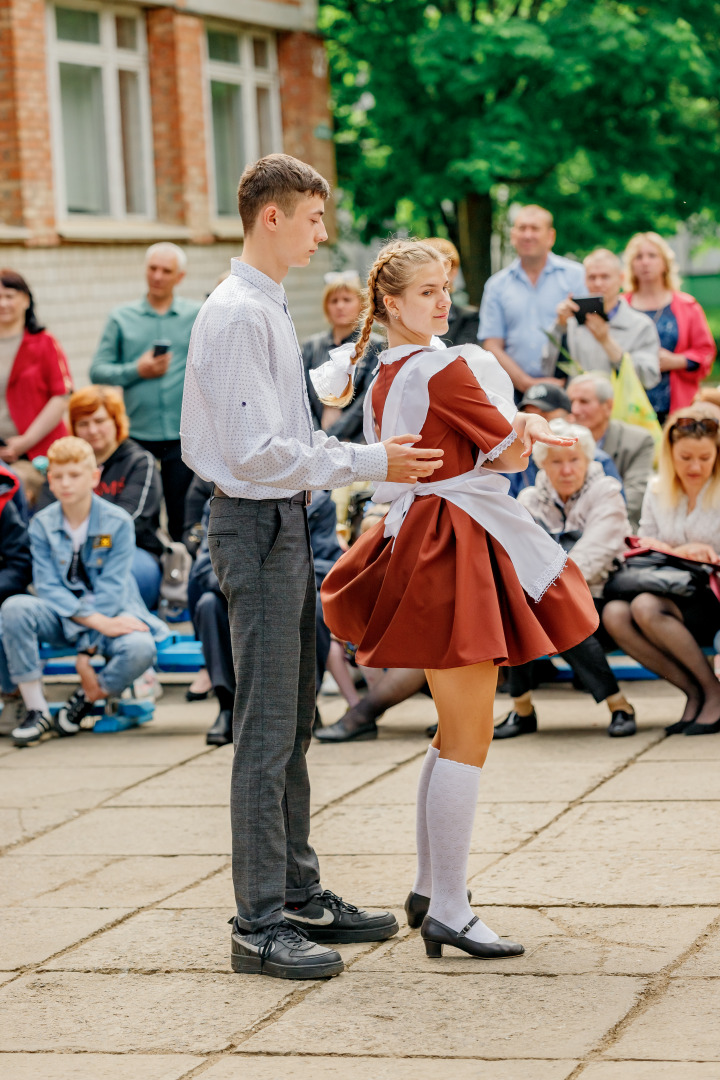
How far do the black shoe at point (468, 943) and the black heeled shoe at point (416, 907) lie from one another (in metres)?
0.22

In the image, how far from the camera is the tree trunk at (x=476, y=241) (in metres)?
18.5

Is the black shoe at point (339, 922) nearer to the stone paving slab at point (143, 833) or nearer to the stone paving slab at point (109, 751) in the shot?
the stone paving slab at point (143, 833)

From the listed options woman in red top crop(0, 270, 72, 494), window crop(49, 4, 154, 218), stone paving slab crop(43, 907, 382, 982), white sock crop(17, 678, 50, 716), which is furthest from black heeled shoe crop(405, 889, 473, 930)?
window crop(49, 4, 154, 218)

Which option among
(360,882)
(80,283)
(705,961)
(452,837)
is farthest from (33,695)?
(80,283)

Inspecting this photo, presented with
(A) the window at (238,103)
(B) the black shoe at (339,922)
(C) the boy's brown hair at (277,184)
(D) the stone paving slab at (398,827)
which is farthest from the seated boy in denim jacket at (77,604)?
(A) the window at (238,103)

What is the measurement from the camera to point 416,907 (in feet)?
14.4

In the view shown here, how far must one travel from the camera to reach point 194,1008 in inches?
153

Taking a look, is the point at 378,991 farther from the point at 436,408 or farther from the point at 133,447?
the point at 133,447

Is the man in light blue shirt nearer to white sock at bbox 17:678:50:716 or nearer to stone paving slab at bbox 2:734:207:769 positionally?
stone paving slab at bbox 2:734:207:769

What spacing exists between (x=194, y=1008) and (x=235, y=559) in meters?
1.13

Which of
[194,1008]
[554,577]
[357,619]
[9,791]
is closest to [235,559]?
[357,619]

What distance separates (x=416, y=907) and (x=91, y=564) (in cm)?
354

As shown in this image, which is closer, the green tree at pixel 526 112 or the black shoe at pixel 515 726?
the black shoe at pixel 515 726

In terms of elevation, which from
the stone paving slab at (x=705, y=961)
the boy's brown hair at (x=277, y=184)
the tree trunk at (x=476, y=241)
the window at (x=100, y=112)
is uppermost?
the window at (x=100, y=112)
